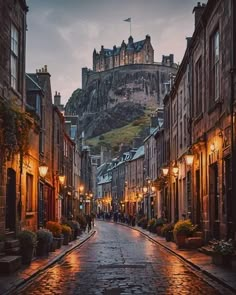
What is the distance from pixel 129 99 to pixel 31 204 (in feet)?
536

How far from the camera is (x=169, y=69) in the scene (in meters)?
188

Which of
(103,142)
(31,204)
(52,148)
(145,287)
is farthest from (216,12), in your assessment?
(103,142)

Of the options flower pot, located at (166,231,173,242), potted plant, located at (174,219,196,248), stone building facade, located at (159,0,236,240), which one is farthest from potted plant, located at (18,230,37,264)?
flower pot, located at (166,231,173,242)

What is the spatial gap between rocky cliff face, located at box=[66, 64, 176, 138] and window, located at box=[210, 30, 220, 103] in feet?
524

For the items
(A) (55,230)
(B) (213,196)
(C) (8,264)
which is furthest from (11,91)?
(A) (55,230)

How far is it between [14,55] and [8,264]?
27.6 ft

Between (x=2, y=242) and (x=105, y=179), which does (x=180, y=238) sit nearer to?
(x=2, y=242)

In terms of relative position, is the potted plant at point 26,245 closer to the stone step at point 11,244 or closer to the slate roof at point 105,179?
the stone step at point 11,244

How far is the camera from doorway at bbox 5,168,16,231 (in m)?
21.5

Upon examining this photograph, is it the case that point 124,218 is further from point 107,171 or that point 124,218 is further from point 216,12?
point 216,12

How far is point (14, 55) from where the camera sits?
22.2 meters

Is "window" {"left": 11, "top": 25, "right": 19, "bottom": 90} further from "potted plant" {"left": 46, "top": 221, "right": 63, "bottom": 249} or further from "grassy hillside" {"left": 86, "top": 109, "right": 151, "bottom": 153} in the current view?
"grassy hillside" {"left": 86, "top": 109, "right": 151, "bottom": 153}

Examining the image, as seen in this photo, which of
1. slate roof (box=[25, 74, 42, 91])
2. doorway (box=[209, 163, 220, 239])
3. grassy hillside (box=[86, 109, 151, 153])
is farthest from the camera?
grassy hillside (box=[86, 109, 151, 153])

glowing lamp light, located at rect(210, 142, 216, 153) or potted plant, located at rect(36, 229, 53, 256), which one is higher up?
glowing lamp light, located at rect(210, 142, 216, 153)
